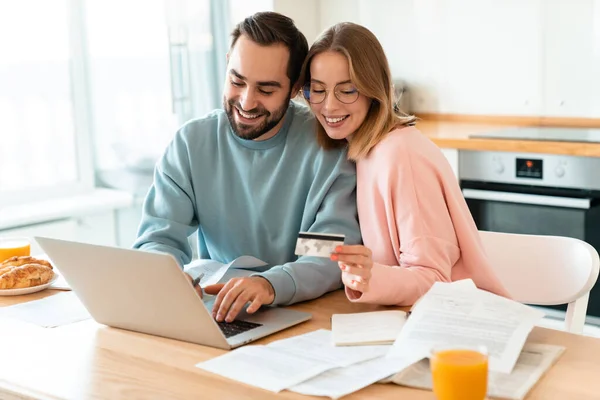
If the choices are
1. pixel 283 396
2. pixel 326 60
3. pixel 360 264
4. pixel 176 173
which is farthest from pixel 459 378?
pixel 176 173

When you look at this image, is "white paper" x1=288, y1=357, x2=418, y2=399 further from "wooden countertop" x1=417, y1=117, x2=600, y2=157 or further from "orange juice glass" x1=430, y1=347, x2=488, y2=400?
"wooden countertop" x1=417, y1=117, x2=600, y2=157

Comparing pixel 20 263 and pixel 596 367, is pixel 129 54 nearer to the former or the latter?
pixel 20 263

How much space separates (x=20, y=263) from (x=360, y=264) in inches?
33.5

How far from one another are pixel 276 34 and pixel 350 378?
91 cm

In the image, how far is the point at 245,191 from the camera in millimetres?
1994

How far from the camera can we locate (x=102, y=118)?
12.0ft

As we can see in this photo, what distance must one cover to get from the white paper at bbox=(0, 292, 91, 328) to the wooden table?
3 centimetres

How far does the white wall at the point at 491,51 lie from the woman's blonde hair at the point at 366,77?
6.00 feet

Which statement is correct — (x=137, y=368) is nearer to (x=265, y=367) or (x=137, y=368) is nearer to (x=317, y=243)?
(x=265, y=367)

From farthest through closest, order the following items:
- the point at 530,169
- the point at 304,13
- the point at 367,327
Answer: the point at 304,13 < the point at 530,169 < the point at 367,327

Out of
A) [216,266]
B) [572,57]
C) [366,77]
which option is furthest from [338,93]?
[572,57]

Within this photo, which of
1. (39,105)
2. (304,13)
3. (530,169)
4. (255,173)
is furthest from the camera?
(304,13)

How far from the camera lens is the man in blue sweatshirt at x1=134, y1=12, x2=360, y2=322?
74.7 inches

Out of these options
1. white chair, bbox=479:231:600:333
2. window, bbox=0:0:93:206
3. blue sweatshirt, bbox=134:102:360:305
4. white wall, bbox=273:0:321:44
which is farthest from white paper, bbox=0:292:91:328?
white wall, bbox=273:0:321:44
